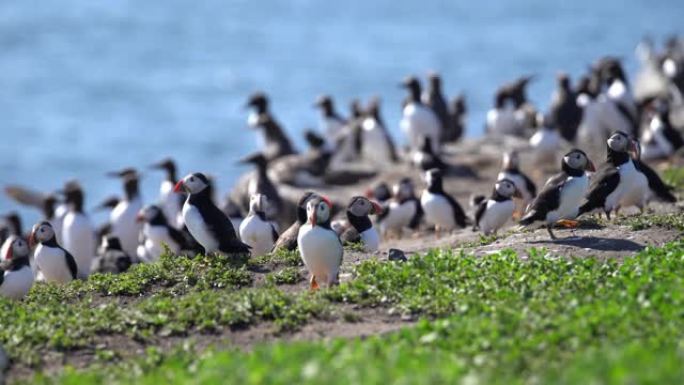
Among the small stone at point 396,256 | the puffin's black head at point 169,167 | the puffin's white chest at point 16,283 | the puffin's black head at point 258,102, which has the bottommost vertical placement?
the small stone at point 396,256

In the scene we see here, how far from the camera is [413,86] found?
2808cm

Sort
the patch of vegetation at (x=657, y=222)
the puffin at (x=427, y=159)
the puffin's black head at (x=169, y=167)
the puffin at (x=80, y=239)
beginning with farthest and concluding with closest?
the puffin's black head at (x=169, y=167) < the puffin at (x=427, y=159) < the puffin at (x=80, y=239) < the patch of vegetation at (x=657, y=222)

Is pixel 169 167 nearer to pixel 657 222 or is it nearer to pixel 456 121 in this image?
pixel 456 121

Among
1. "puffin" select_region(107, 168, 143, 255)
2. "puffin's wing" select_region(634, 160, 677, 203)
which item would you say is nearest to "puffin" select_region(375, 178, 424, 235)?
"puffin's wing" select_region(634, 160, 677, 203)

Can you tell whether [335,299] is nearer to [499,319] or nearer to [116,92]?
[499,319]

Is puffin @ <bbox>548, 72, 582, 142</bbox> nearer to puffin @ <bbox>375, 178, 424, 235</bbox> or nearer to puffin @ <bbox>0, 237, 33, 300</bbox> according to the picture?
puffin @ <bbox>375, 178, 424, 235</bbox>

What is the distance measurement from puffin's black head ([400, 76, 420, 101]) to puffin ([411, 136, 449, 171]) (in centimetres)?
373

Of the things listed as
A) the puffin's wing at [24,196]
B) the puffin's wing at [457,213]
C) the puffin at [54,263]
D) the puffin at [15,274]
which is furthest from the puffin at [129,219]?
the puffin at [15,274]

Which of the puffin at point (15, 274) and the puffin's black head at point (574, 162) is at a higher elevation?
the puffin's black head at point (574, 162)

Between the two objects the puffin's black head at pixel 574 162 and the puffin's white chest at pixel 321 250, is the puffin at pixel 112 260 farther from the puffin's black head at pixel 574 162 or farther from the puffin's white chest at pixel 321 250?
the puffin's black head at pixel 574 162

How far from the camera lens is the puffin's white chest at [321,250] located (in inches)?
488

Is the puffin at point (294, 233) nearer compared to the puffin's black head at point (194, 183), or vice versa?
the puffin's black head at point (194, 183)

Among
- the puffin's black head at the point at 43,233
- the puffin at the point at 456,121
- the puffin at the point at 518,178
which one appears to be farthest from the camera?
the puffin at the point at 456,121

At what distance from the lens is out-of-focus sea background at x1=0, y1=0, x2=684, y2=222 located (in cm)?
4859
